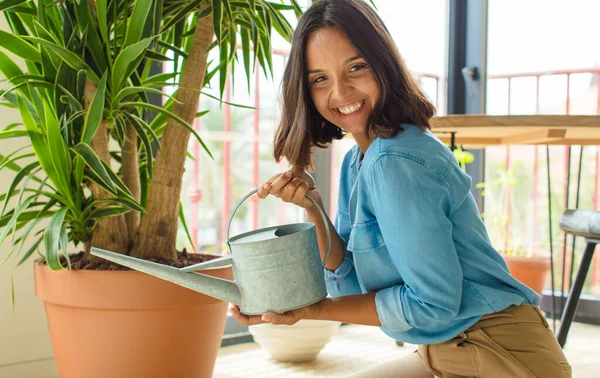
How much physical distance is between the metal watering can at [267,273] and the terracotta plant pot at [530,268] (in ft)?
5.87

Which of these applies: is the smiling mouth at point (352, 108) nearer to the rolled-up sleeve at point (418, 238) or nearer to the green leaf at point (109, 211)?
the rolled-up sleeve at point (418, 238)

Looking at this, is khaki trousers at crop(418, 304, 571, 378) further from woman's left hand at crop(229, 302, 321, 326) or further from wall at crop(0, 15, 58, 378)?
wall at crop(0, 15, 58, 378)

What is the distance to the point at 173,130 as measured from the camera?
5.24 feet

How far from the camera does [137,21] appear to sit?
4.46 feet

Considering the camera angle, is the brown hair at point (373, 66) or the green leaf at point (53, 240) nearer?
the brown hair at point (373, 66)

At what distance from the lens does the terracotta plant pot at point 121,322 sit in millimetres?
1409

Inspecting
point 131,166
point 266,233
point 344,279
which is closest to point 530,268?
point 344,279

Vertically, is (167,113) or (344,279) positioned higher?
(167,113)

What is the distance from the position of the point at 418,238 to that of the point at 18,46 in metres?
0.97

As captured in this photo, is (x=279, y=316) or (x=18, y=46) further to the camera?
(x=18, y=46)

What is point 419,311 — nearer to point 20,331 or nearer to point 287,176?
point 287,176

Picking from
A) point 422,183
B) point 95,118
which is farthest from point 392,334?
point 95,118

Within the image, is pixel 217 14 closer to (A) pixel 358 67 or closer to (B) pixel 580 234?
(A) pixel 358 67

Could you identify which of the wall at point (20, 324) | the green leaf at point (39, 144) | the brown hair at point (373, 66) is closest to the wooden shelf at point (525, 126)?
the brown hair at point (373, 66)
